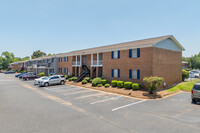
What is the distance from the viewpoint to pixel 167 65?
19.2 meters

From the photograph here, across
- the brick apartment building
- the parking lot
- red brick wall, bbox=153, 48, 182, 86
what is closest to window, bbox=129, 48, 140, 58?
the brick apartment building

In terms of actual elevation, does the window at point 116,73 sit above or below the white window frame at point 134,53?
below

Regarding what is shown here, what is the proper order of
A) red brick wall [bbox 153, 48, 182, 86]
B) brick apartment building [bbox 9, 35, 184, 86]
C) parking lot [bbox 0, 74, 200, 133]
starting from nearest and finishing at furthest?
parking lot [bbox 0, 74, 200, 133] → brick apartment building [bbox 9, 35, 184, 86] → red brick wall [bbox 153, 48, 182, 86]

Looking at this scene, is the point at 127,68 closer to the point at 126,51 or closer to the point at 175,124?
the point at 126,51

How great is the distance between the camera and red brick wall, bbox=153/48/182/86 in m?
16.9

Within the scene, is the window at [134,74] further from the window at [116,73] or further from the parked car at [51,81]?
the parked car at [51,81]

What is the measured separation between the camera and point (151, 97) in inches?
521

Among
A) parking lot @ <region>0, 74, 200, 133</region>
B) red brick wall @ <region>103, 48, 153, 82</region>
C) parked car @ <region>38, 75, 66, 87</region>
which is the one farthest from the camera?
parked car @ <region>38, 75, 66, 87</region>

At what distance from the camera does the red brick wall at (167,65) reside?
16.9 metres

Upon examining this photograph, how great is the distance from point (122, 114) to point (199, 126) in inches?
177

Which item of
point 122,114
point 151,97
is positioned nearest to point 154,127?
point 122,114

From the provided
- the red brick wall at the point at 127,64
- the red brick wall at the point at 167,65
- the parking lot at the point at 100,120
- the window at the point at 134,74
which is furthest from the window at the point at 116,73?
the parking lot at the point at 100,120

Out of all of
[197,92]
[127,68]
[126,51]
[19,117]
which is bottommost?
[19,117]

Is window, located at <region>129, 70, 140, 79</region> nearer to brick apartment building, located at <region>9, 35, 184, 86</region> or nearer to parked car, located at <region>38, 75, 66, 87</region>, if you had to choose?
brick apartment building, located at <region>9, 35, 184, 86</region>
